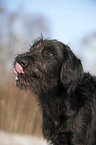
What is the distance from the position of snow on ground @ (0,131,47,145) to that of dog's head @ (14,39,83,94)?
2.79 metres

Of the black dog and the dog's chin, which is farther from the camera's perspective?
the dog's chin

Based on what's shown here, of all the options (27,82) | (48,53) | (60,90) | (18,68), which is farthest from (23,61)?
(60,90)

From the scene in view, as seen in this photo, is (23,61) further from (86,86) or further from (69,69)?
Result: (86,86)

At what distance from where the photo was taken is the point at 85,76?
143 inches

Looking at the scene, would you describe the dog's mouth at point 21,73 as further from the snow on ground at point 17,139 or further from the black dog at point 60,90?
the snow on ground at point 17,139

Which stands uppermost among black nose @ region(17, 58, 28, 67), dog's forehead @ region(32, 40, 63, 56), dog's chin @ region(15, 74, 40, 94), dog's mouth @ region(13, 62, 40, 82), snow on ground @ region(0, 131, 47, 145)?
dog's forehead @ region(32, 40, 63, 56)

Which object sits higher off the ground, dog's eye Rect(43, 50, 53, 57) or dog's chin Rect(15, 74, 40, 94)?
dog's eye Rect(43, 50, 53, 57)

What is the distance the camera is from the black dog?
3.20 m

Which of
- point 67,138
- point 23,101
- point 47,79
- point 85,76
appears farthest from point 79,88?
point 23,101

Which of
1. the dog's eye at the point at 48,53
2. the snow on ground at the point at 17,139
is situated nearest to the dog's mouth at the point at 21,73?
the dog's eye at the point at 48,53

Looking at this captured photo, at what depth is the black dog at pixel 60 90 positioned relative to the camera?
3.20m

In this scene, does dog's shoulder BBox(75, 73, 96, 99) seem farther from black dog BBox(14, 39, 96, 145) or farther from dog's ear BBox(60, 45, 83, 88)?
dog's ear BBox(60, 45, 83, 88)

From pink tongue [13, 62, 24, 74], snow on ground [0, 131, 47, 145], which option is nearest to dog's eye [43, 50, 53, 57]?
pink tongue [13, 62, 24, 74]

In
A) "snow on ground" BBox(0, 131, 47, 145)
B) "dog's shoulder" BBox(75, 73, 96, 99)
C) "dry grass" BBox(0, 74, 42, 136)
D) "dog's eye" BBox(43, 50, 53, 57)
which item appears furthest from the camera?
"dry grass" BBox(0, 74, 42, 136)
